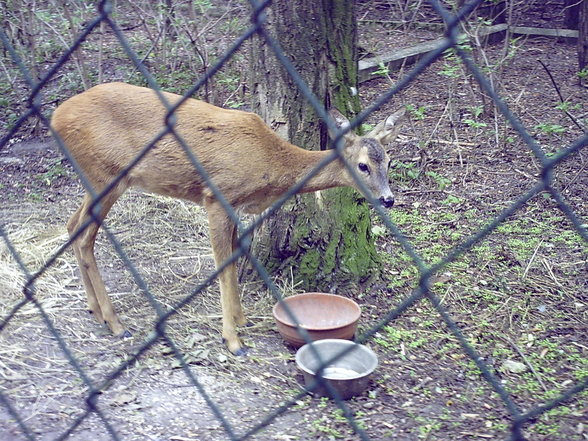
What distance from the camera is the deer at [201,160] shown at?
4160mm

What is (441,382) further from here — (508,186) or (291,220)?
(508,186)

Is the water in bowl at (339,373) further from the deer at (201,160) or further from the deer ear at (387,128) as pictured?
the deer ear at (387,128)

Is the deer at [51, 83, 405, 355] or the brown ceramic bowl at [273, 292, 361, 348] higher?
the deer at [51, 83, 405, 355]

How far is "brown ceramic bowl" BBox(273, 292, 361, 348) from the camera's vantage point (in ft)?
13.2

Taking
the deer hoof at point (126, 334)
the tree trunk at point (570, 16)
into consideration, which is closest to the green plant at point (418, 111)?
the deer hoof at point (126, 334)

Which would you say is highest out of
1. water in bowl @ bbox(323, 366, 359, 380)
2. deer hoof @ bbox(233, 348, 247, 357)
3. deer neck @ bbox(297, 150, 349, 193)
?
deer neck @ bbox(297, 150, 349, 193)

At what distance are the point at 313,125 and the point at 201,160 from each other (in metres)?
0.71

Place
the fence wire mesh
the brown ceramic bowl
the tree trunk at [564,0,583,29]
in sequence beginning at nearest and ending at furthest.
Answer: the fence wire mesh < the brown ceramic bowl < the tree trunk at [564,0,583,29]

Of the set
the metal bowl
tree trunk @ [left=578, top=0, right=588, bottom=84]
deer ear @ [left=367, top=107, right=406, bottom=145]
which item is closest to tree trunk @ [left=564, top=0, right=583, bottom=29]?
tree trunk @ [left=578, top=0, right=588, bottom=84]

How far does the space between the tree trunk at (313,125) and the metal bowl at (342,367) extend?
787mm

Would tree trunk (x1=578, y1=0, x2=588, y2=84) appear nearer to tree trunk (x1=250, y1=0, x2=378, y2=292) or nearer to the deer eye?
tree trunk (x1=250, y1=0, x2=378, y2=292)

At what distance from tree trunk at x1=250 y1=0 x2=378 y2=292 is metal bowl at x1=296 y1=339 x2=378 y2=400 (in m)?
0.79

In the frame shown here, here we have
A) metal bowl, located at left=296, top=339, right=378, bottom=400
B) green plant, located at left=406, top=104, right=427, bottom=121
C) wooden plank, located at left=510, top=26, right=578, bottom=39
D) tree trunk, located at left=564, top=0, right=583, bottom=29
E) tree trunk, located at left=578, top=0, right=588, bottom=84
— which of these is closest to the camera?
A: metal bowl, located at left=296, top=339, right=378, bottom=400

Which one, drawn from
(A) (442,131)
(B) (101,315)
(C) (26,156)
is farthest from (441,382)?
(C) (26,156)
